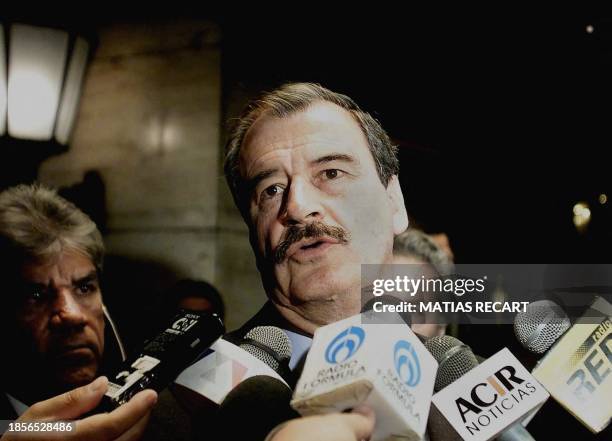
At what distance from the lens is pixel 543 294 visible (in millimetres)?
969

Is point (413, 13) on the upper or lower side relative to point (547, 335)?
upper

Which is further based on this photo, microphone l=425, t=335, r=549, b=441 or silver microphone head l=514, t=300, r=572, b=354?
silver microphone head l=514, t=300, r=572, b=354

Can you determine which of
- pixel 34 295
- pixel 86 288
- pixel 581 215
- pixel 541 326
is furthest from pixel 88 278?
pixel 581 215

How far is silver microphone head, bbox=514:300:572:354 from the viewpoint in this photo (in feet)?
2.88

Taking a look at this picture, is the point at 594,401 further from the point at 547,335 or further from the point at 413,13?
the point at 413,13

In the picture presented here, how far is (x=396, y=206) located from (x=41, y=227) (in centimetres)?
87

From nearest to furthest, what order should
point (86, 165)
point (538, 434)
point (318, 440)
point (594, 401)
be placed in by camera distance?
1. point (318, 440)
2. point (594, 401)
3. point (538, 434)
4. point (86, 165)

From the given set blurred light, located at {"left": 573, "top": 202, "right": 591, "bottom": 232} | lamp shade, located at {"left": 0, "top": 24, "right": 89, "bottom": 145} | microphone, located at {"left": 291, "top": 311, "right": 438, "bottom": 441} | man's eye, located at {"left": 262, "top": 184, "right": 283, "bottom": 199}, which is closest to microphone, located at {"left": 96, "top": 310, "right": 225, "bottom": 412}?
microphone, located at {"left": 291, "top": 311, "right": 438, "bottom": 441}

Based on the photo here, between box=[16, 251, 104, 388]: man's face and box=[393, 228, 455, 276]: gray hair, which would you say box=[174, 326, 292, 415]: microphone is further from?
box=[393, 228, 455, 276]: gray hair

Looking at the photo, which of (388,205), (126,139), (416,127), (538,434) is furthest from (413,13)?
(538,434)

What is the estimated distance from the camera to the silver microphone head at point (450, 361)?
829 mm

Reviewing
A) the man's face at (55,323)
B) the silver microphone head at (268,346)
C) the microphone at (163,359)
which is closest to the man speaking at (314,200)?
the silver microphone head at (268,346)

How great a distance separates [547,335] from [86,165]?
4.31ft

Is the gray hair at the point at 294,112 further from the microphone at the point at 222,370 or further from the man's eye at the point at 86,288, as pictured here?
the man's eye at the point at 86,288
